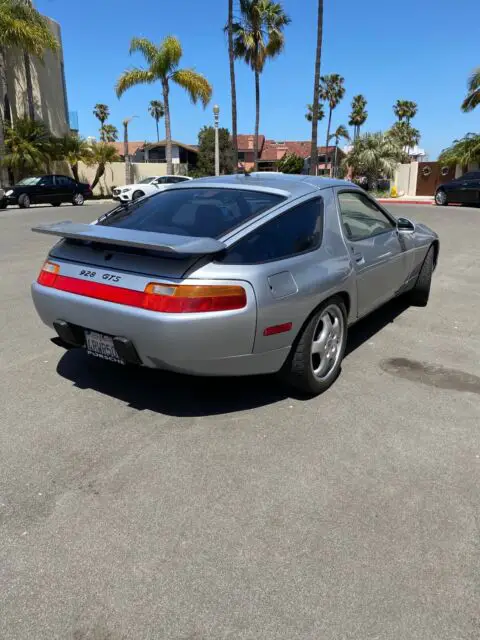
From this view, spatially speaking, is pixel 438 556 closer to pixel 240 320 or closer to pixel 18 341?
pixel 240 320

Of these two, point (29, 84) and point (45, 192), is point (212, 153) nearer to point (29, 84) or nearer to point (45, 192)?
point (29, 84)

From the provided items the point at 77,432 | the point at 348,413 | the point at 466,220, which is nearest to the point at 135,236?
the point at 77,432

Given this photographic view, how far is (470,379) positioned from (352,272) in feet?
4.14

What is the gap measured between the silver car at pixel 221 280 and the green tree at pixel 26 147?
26.3m

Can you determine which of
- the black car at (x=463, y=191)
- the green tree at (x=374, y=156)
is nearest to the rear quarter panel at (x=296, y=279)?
the black car at (x=463, y=191)

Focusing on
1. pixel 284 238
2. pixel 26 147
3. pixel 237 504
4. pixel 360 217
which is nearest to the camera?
pixel 237 504

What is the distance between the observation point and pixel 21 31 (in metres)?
25.9

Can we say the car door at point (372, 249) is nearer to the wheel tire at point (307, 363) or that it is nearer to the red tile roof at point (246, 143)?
the wheel tire at point (307, 363)

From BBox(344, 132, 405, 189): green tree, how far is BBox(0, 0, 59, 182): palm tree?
1900 cm

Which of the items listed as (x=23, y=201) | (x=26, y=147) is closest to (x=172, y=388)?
(x=23, y=201)

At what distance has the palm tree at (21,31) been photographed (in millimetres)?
25688

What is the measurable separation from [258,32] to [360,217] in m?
34.9

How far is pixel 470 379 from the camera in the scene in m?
4.25

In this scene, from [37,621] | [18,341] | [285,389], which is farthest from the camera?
[18,341]
